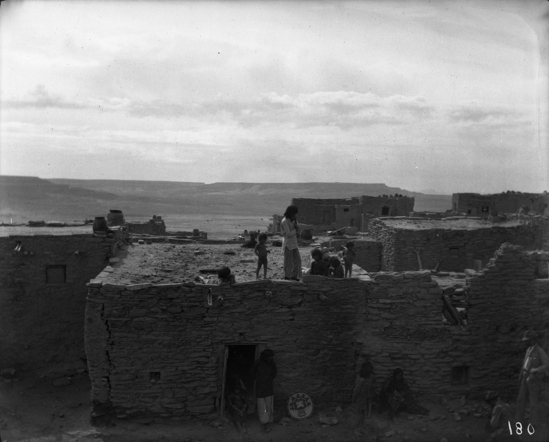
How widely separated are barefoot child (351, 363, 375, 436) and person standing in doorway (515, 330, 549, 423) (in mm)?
2583

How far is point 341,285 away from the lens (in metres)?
11.3

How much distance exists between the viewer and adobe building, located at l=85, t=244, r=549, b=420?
10.8 metres

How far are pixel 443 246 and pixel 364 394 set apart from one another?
8.65 metres

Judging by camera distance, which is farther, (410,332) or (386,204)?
(386,204)

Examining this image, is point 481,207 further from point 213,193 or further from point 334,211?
point 213,193

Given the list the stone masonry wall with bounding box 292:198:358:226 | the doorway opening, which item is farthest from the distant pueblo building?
the stone masonry wall with bounding box 292:198:358:226

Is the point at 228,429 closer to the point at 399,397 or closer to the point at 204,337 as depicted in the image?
the point at 204,337

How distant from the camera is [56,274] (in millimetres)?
13680

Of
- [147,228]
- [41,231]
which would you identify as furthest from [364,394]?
[147,228]

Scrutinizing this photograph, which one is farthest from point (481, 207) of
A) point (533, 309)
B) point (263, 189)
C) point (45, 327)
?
point (263, 189)

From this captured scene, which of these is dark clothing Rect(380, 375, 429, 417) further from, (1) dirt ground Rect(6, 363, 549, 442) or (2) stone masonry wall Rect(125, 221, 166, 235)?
(2) stone masonry wall Rect(125, 221, 166, 235)

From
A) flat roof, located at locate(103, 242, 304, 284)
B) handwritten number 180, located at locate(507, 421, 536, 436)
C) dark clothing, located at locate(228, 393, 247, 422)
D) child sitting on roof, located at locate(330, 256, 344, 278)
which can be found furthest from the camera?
flat roof, located at locate(103, 242, 304, 284)

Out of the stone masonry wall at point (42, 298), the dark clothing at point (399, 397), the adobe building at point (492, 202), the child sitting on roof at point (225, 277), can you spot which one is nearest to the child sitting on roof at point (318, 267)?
the child sitting on roof at point (225, 277)

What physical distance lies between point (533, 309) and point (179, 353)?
6999 mm
